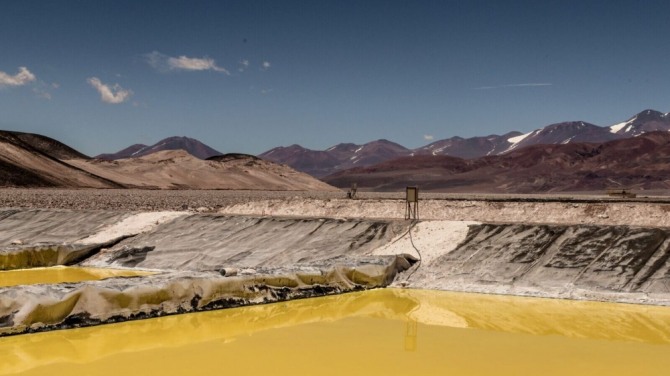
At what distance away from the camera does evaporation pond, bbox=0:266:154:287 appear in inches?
662

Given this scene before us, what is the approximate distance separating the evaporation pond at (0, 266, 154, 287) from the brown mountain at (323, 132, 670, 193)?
11610 centimetres

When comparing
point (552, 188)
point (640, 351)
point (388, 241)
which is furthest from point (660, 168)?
point (640, 351)

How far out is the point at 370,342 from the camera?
9.67 m

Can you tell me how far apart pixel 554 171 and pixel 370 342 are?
14413cm

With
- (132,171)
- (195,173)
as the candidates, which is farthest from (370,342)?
(195,173)

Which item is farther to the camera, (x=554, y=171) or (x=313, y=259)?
(x=554, y=171)

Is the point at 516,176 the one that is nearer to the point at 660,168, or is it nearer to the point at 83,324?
the point at 660,168

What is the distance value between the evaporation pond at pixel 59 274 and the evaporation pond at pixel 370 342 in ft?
21.5

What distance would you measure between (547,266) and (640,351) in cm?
652

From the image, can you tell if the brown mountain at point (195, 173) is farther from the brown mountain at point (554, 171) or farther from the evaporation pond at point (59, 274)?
the evaporation pond at point (59, 274)

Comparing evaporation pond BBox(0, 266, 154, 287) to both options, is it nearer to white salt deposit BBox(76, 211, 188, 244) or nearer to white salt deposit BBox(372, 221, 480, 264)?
white salt deposit BBox(76, 211, 188, 244)

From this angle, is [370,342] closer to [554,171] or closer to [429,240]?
[429,240]

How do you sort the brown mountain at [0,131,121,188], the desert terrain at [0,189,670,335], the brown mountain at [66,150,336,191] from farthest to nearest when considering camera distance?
the brown mountain at [66,150,336,191]
the brown mountain at [0,131,121,188]
the desert terrain at [0,189,670,335]

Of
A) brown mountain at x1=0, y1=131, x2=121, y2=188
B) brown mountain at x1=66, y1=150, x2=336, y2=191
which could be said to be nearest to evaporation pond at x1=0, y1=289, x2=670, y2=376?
brown mountain at x1=0, y1=131, x2=121, y2=188
